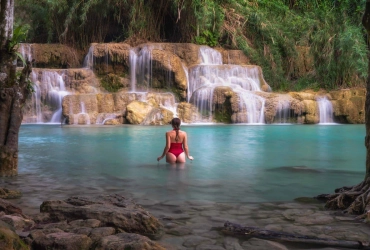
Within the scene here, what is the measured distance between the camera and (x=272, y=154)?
1005 centimetres

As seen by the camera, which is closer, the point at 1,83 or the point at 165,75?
the point at 1,83

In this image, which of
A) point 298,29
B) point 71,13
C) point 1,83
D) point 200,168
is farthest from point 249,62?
point 1,83

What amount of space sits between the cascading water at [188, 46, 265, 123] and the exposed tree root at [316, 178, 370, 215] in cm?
1629

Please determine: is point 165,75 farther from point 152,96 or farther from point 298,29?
point 298,29

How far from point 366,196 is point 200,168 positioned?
3833mm

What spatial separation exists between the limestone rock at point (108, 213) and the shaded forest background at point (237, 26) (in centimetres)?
2233

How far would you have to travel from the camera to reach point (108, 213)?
151 inches

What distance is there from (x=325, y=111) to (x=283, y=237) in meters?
19.0

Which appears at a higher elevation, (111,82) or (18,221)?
(111,82)

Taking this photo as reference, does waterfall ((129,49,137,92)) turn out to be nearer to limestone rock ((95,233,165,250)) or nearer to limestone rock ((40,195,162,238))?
limestone rock ((40,195,162,238))

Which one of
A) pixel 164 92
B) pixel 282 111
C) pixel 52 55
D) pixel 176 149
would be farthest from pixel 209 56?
pixel 176 149

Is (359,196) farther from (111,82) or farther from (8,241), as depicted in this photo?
(111,82)

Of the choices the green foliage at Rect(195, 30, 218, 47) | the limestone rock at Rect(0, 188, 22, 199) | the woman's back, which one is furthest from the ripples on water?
the green foliage at Rect(195, 30, 218, 47)

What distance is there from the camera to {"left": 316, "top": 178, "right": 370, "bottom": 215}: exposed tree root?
14.3 feet
